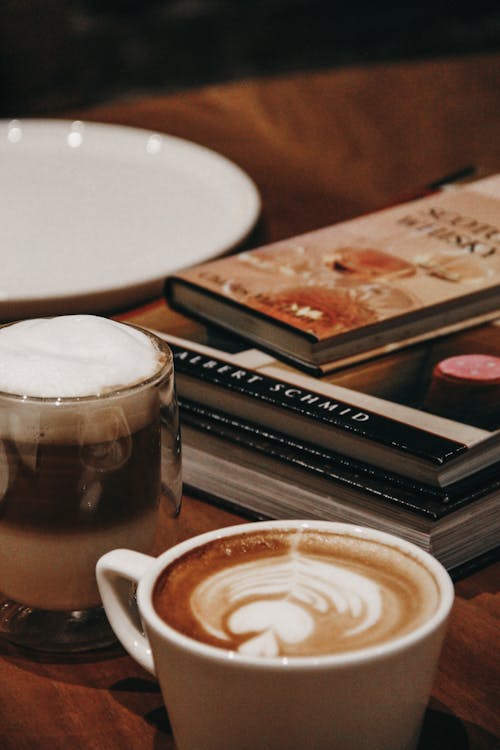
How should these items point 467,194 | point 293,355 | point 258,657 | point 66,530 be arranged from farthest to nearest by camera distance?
point 467,194, point 293,355, point 66,530, point 258,657

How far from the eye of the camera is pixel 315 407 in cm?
54

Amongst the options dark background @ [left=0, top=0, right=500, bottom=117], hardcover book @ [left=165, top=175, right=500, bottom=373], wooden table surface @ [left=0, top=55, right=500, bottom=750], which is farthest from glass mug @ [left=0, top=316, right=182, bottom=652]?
dark background @ [left=0, top=0, right=500, bottom=117]

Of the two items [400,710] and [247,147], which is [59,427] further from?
[247,147]

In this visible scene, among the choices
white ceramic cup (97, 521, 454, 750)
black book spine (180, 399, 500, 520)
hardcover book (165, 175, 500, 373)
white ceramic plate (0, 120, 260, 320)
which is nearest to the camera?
white ceramic cup (97, 521, 454, 750)

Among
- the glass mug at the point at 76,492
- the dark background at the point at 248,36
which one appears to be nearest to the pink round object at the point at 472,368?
the glass mug at the point at 76,492

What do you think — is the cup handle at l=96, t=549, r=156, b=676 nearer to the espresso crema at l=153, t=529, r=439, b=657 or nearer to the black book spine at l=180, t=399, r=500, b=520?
the espresso crema at l=153, t=529, r=439, b=657

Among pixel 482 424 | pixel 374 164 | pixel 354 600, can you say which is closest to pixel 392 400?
pixel 482 424

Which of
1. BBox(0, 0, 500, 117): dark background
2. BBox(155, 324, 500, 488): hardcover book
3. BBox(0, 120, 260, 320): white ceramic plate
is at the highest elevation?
BBox(155, 324, 500, 488): hardcover book

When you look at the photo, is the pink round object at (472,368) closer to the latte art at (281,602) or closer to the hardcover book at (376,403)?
the hardcover book at (376,403)

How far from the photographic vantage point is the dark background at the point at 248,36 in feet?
10.1

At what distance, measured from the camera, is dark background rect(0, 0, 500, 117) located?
3.08m

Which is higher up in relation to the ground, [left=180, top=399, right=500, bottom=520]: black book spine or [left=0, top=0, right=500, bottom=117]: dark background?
[left=180, top=399, right=500, bottom=520]: black book spine

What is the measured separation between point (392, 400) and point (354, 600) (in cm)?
18

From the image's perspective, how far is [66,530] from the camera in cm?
46
